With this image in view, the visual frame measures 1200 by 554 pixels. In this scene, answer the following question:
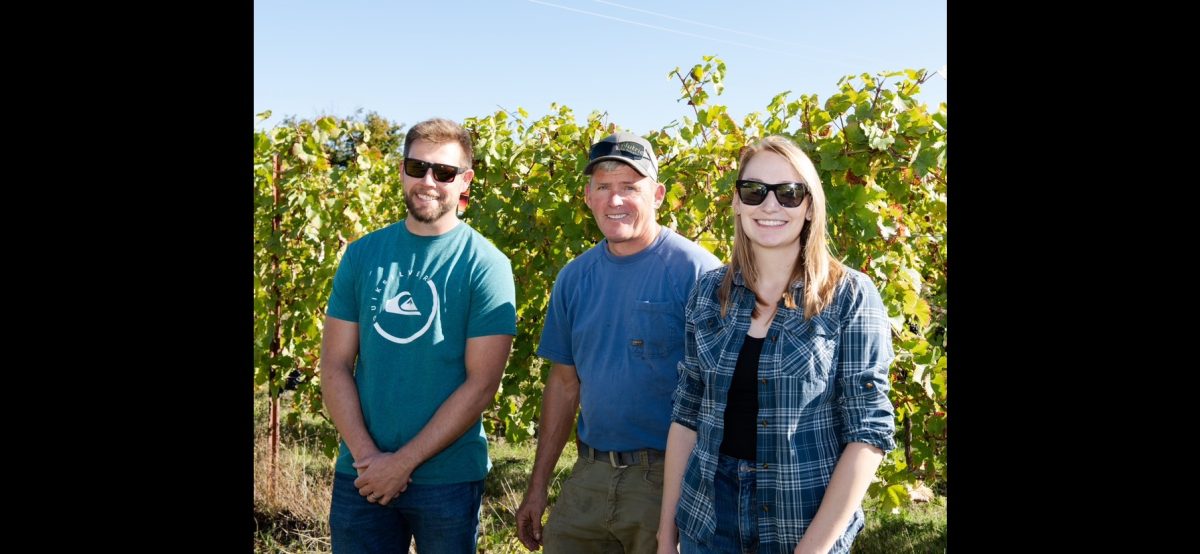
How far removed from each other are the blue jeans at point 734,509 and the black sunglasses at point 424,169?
120cm

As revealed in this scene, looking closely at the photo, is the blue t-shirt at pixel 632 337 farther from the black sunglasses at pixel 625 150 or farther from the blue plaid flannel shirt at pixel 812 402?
the blue plaid flannel shirt at pixel 812 402

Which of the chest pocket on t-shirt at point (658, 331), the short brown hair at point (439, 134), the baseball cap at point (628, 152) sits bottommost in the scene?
the chest pocket on t-shirt at point (658, 331)

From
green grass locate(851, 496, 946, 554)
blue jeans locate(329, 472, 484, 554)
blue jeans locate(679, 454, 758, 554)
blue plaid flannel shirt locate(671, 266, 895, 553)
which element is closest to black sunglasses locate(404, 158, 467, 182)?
blue jeans locate(329, 472, 484, 554)

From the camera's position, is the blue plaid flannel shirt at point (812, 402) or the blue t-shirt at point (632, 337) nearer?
the blue plaid flannel shirt at point (812, 402)

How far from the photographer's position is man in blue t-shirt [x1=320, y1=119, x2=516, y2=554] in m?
2.49

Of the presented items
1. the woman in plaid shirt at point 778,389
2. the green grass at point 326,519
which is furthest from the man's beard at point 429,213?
the green grass at point 326,519

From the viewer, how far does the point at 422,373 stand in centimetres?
250

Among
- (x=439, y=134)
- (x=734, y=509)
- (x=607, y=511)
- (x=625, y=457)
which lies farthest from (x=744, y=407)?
(x=439, y=134)

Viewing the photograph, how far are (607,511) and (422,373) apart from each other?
66cm

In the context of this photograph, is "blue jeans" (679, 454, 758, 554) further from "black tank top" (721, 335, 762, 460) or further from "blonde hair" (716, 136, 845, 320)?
"blonde hair" (716, 136, 845, 320)

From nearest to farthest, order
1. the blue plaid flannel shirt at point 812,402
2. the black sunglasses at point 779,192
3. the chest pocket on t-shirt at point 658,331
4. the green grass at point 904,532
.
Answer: the blue plaid flannel shirt at point 812,402
the black sunglasses at point 779,192
the chest pocket on t-shirt at point 658,331
the green grass at point 904,532

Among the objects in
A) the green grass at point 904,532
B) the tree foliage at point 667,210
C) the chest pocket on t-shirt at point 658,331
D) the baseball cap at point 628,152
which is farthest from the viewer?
the green grass at point 904,532

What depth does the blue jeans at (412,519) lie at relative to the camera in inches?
98.4
